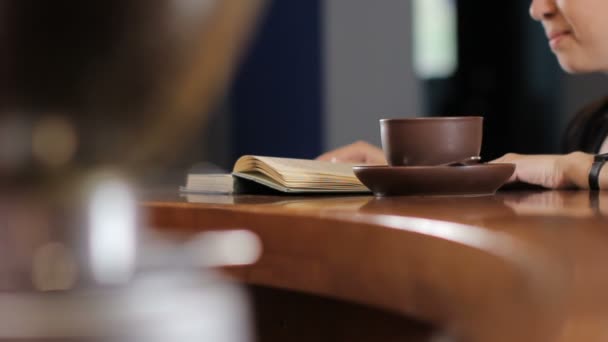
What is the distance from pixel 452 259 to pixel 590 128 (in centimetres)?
137

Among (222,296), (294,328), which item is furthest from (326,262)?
(222,296)

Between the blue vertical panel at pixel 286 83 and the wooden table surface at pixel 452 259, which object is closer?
the wooden table surface at pixel 452 259

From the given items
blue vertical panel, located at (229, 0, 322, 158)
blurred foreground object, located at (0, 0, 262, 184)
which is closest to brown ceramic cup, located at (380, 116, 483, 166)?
blue vertical panel, located at (229, 0, 322, 158)

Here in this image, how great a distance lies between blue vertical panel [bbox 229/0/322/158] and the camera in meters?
3.32

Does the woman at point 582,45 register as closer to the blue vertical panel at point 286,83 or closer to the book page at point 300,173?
the book page at point 300,173

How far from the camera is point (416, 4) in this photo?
3592 mm

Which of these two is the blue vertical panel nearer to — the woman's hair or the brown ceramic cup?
the woman's hair

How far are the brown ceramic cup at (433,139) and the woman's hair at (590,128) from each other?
0.88 meters

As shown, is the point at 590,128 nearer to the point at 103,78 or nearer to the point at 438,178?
the point at 438,178

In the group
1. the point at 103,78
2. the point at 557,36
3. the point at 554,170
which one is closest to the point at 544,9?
the point at 557,36

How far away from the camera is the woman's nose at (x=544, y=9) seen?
5.16 ft

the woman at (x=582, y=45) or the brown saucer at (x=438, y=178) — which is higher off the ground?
the woman at (x=582, y=45)

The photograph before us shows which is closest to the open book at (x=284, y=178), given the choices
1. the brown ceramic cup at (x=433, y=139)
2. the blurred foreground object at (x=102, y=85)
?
the brown ceramic cup at (x=433, y=139)

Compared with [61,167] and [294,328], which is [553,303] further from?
[61,167]
